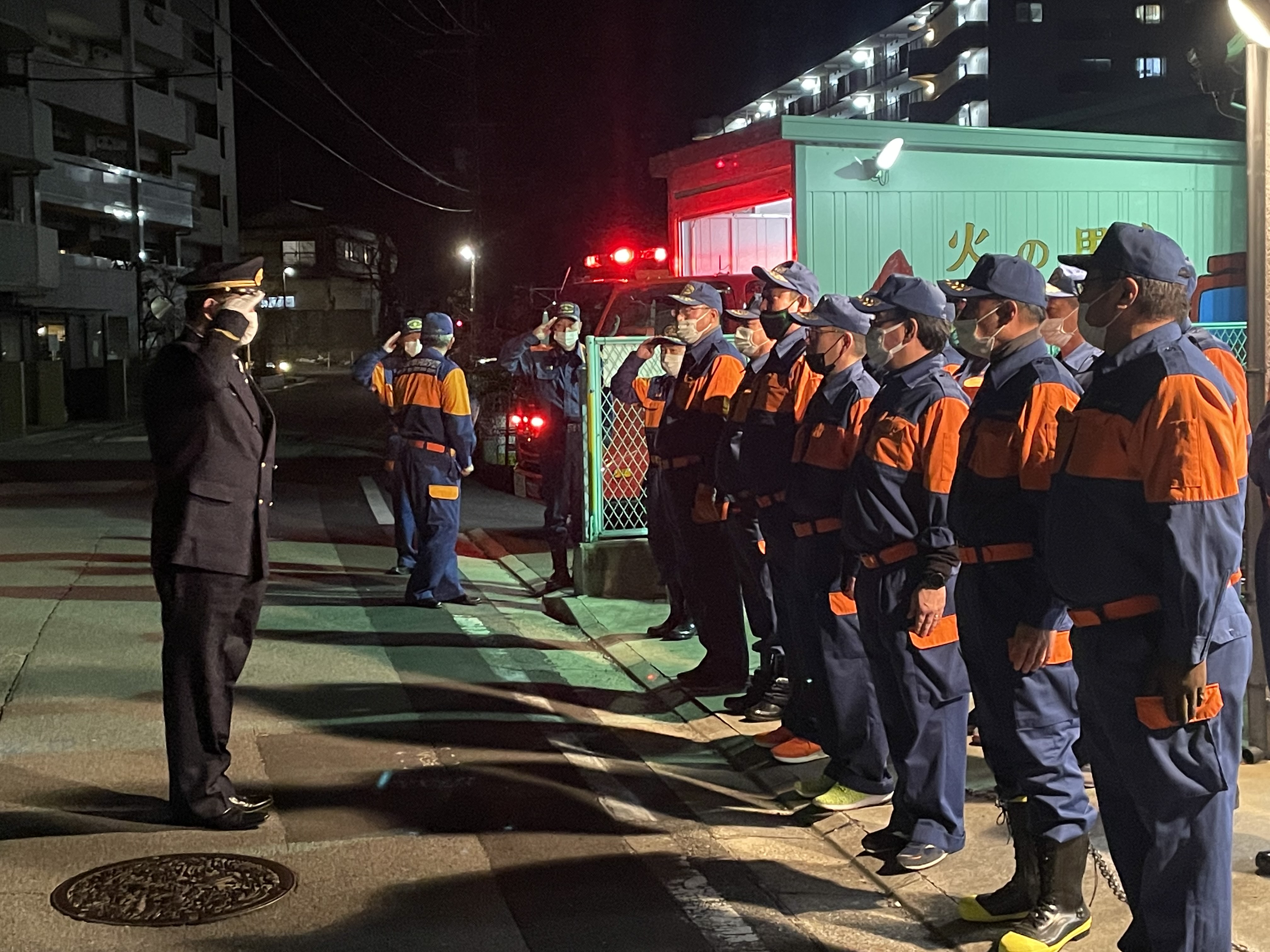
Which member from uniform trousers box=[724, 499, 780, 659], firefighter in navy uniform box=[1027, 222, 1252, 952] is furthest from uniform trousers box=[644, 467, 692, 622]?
firefighter in navy uniform box=[1027, 222, 1252, 952]

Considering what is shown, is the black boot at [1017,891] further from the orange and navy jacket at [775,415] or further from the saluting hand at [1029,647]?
the orange and navy jacket at [775,415]

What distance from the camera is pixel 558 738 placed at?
23.2 feet

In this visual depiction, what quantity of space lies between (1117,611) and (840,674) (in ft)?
A: 7.33

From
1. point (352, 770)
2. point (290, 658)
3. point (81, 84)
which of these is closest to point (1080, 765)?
point (352, 770)

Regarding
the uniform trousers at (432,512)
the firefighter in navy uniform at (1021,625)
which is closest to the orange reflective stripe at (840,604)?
the firefighter in navy uniform at (1021,625)

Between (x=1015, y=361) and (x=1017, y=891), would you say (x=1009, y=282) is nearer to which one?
(x=1015, y=361)

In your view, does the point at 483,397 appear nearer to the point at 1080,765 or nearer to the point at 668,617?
the point at 668,617

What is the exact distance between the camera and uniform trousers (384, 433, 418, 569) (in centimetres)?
1102

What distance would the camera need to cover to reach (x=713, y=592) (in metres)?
7.88

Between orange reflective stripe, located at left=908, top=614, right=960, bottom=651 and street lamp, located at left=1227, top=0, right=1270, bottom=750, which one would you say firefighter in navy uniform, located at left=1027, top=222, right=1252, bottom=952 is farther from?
street lamp, located at left=1227, top=0, right=1270, bottom=750

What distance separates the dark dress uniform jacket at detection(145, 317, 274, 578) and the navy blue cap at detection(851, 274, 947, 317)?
99.1 inches

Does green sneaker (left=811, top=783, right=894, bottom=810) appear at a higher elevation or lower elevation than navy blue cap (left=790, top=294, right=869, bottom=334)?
lower

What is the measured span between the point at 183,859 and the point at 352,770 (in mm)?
1219

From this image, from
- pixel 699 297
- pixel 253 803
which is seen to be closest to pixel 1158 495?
pixel 253 803
